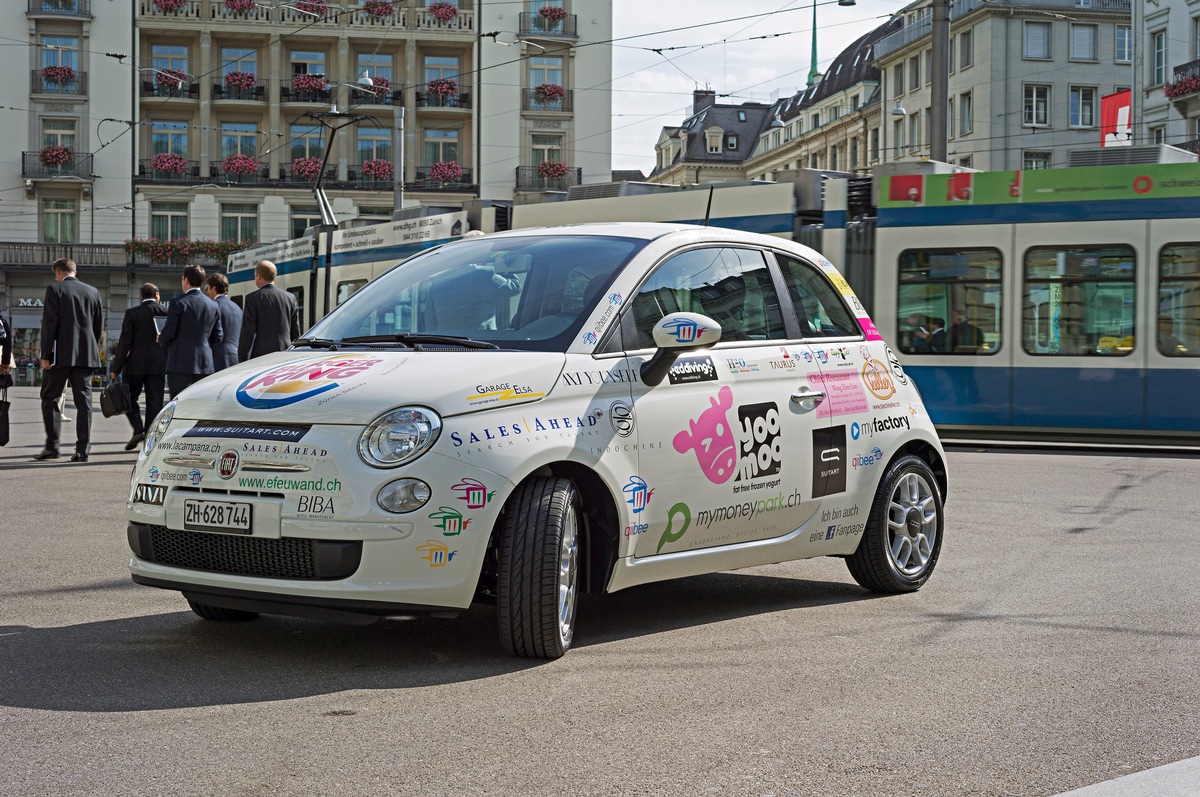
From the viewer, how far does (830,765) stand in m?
4.02

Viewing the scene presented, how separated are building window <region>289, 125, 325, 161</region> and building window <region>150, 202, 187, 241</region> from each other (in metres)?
4.79

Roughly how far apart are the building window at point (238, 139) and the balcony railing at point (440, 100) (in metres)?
6.56

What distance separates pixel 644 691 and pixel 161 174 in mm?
56285

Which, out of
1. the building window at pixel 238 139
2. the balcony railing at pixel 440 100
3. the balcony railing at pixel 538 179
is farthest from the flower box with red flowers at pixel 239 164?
the balcony railing at pixel 538 179

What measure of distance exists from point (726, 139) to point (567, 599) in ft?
352

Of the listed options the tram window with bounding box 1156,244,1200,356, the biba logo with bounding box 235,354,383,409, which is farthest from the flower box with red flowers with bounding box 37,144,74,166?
the biba logo with bounding box 235,354,383,409

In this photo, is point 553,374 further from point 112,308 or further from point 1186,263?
point 112,308

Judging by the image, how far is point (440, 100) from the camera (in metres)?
58.8

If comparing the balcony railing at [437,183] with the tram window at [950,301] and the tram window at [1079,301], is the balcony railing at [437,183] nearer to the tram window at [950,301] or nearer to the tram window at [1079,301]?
the tram window at [950,301]

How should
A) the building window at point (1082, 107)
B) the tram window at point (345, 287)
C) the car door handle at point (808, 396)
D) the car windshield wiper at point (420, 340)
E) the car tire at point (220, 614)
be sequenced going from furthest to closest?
the building window at point (1082, 107)
the tram window at point (345, 287)
the car door handle at point (808, 396)
the car tire at point (220, 614)
the car windshield wiper at point (420, 340)

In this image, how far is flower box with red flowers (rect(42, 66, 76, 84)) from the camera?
5597 centimetres

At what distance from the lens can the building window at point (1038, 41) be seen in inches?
2598

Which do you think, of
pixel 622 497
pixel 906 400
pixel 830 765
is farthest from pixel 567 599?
pixel 906 400

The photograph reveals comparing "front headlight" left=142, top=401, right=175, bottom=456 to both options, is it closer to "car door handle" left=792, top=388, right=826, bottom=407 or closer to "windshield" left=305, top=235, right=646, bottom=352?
"windshield" left=305, top=235, right=646, bottom=352
